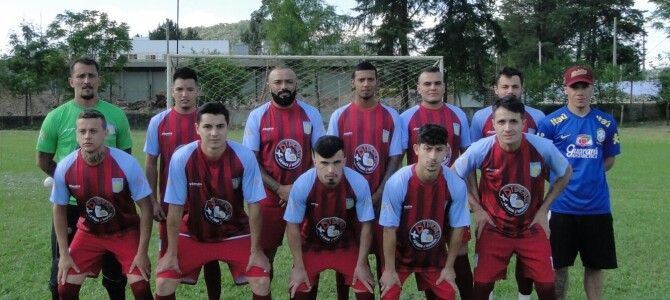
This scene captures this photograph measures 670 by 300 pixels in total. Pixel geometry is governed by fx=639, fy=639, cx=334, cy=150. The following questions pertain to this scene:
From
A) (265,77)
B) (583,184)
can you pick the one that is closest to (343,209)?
(583,184)

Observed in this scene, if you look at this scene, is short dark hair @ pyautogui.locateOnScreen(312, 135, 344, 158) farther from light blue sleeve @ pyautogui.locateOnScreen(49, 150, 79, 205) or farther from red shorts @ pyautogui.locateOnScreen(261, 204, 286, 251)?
light blue sleeve @ pyautogui.locateOnScreen(49, 150, 79, 205)

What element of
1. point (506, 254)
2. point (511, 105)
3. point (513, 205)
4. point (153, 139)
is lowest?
point (506, 254)

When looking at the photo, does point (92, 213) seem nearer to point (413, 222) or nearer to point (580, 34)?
point (413, 222)

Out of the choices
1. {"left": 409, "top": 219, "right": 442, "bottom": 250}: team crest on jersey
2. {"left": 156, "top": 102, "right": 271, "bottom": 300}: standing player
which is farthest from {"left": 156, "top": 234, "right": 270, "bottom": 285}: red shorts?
{"left": 409, "top": 219, "right": 442, "bottom": 250}: team crest on jersey

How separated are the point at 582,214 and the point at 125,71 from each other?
135ft

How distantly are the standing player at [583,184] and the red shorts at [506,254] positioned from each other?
497mm

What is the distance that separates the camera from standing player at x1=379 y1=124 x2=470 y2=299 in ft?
13.9

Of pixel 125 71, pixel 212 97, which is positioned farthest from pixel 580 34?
pixel 212 97

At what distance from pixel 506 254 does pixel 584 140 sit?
1.09 m

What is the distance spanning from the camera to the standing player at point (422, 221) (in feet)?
13.9

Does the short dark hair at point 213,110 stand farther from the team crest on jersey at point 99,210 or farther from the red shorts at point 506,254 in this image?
the red shorts at point 506,254

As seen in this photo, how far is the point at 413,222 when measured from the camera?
431 centimetres

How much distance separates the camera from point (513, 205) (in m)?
4.39

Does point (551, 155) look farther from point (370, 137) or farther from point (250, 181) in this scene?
point (250, 181)
